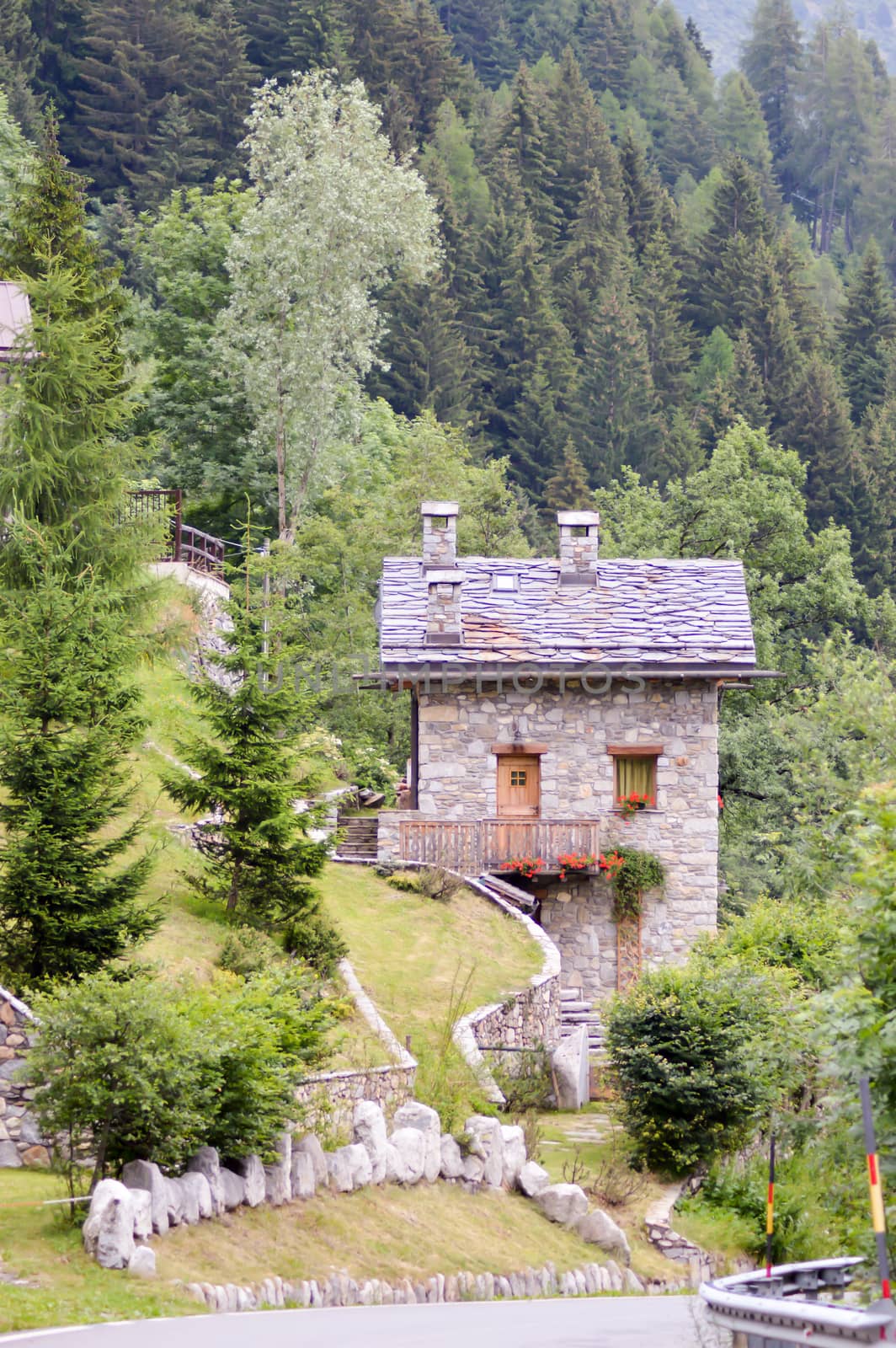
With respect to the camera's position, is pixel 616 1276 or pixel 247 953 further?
pixel 247 953

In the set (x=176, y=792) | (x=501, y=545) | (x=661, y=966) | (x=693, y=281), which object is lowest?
(x=661, y=966)

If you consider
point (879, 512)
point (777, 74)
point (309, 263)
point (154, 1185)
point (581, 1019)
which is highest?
point (777, 74)

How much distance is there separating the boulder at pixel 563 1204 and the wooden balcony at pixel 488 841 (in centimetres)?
1116

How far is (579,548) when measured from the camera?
104 feet

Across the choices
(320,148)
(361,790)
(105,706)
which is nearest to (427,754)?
(361,790)

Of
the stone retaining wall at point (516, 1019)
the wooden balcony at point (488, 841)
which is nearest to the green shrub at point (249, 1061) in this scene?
the stone retaining wall at point (516, 1019)

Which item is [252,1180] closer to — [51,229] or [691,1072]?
[691,1072]

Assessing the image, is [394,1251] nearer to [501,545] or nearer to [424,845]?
[424,845]

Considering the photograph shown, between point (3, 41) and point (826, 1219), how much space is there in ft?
224

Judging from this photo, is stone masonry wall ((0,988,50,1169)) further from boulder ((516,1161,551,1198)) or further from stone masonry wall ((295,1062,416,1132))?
boulder ((516,1161,551,1198))

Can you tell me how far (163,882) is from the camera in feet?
77.2

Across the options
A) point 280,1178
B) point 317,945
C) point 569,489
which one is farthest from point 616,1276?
point 569,489

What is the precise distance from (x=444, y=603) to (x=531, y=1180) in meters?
13.5

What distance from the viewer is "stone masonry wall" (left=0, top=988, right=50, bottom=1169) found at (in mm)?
15901
